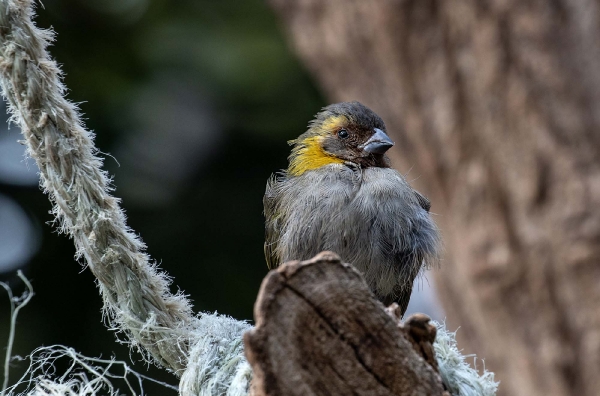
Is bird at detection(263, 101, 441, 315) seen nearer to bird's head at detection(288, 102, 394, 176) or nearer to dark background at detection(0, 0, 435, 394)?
bird's head at detection(288, 102, 394, 176)

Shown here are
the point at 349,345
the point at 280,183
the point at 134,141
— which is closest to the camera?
the point at 349,345

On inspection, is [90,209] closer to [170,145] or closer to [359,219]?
[359,219]

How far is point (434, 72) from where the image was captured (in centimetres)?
468

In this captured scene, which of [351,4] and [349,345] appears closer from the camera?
[349,345]

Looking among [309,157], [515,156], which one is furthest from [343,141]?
[515,156]

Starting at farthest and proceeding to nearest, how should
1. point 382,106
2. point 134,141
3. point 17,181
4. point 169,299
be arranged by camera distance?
point 134,141
point 382,106
point 17,181
point 169,299

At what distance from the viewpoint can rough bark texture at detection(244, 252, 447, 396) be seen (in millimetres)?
1680

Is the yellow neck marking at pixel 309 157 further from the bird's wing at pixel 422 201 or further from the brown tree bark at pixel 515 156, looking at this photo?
the brown tree bark at pixel 515 156

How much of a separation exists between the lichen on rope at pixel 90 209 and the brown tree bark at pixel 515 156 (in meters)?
2.80

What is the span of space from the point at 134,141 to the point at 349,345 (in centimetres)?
431

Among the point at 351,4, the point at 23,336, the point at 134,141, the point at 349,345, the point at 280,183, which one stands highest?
the point at 351,4

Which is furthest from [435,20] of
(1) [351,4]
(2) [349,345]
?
(2) [349,345]

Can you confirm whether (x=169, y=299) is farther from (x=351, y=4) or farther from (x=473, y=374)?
(x=351, y=4)

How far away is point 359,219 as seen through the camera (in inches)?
121
